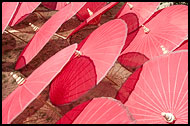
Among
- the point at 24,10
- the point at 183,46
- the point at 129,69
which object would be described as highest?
the point at 24,10

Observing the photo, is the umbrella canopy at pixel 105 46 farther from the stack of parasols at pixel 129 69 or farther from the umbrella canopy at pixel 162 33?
the umbrella canopy at pixel 162 33

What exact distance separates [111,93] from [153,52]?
92cm

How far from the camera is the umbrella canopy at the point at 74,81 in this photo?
2.81m

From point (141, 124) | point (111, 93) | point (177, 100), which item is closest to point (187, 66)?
point (177, 100)

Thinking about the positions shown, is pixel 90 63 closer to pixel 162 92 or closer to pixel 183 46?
pixel 162 92

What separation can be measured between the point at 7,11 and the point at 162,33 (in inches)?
118

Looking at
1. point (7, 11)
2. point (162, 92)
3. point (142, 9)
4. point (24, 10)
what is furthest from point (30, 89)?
point (24, 10)

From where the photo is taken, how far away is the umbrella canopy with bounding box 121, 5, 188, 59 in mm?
3027

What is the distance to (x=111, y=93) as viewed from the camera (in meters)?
3.46

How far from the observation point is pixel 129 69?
3.78 m

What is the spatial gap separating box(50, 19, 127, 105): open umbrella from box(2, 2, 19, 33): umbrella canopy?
1.56 meters

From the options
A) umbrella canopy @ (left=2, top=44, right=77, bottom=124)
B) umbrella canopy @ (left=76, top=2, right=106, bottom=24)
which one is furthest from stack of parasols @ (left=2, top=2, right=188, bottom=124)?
umbrella canopy @ (left=76, top=2, right=106, bottom=24)

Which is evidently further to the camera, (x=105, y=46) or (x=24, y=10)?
(x=24, y=10)

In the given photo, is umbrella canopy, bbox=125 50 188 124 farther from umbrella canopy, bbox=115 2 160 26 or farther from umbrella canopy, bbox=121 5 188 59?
umbrella canopy, bbox=115 2 160 26
